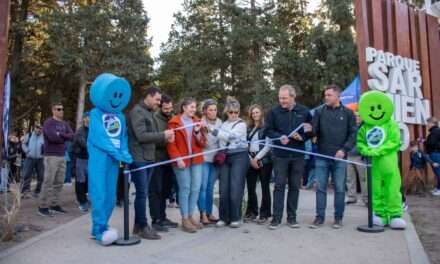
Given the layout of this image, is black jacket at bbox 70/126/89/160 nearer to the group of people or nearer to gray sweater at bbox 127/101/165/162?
the group of people

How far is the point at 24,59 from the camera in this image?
80.0 feet

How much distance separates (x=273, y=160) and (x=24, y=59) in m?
21.5

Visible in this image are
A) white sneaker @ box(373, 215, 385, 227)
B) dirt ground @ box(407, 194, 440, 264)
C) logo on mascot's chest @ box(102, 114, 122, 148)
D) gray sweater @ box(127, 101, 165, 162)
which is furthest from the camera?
white sneaker @ box(373, 215, 385, 227)

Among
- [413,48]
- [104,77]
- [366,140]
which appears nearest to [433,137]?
[413,48]

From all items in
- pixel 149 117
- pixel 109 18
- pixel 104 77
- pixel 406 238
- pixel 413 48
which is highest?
pixel 109 18

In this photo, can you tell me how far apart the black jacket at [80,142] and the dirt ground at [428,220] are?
5.72 metres

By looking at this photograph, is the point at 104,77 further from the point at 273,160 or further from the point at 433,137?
the point at 433,137

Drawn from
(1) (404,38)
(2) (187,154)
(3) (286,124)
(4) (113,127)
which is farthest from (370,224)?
(1) (404,38)

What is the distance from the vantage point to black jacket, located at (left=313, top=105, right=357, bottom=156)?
6.45 meters

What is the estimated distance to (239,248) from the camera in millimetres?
5336

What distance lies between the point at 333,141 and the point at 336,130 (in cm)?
16

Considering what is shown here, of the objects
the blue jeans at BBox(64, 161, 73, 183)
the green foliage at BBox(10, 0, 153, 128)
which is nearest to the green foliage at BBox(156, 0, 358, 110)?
the green foliage at BBox(10, 0, 153, 128)

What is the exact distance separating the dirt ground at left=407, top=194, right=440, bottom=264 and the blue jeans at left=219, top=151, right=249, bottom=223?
249 centimetres

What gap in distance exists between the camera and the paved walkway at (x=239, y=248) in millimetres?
4809
